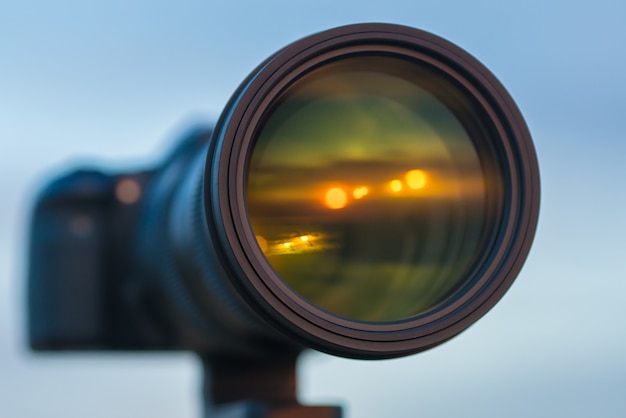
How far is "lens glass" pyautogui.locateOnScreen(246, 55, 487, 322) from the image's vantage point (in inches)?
28.0

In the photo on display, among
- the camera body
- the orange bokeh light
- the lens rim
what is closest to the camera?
the lens rim

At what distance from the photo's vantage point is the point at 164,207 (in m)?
1.05

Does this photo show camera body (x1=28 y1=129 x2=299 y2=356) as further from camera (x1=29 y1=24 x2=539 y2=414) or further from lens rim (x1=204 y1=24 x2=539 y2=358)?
lens rim (x1=204 y1=24 x2=539 y2=358)

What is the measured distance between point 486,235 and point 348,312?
122 mm

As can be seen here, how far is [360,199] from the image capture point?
774 millimetres

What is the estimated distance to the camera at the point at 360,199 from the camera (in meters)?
0.63

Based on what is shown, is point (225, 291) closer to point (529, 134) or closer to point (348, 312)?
point (348, 312)

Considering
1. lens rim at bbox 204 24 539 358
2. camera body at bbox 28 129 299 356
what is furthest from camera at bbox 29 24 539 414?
camera body at bbox 28 129 299 356

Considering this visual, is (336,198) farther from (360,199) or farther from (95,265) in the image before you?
(95,265)

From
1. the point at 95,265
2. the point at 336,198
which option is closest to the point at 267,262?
the point at 336,198

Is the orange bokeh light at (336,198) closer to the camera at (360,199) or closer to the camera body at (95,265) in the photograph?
the camera at (360,199)

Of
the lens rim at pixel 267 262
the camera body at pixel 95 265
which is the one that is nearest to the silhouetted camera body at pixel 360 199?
the lens rim at pixel 267 262

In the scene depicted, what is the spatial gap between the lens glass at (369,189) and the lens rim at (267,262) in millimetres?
20

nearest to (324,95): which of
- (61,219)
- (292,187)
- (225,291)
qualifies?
(292,187)
